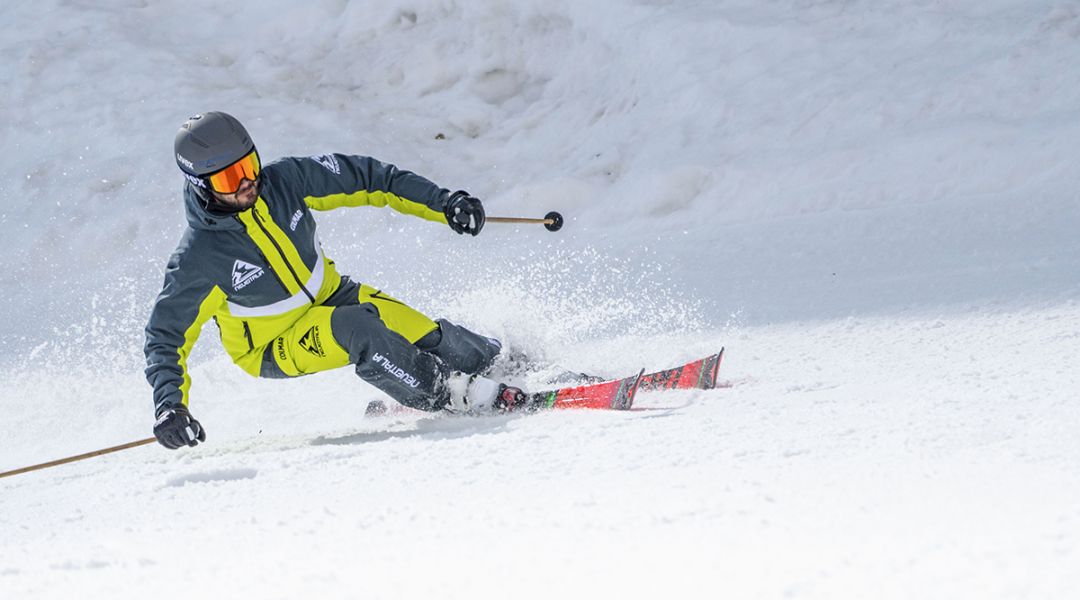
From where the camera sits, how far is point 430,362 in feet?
15.5

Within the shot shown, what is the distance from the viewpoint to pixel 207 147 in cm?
429

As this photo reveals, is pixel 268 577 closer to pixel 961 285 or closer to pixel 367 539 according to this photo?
pixel 367 539

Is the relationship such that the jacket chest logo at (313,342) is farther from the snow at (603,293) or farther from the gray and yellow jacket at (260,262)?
the snow at (603,293)

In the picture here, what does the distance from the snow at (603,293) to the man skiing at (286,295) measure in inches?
9.0

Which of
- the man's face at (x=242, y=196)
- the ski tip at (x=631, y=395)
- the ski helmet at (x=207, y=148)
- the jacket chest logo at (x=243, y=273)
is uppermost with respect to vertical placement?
the ski helmet at (x=207, y=148)

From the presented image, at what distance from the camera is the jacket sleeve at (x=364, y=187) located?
15.8ft

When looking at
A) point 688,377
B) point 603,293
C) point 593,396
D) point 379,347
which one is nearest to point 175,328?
point 379,347

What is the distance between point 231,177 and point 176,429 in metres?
0.93

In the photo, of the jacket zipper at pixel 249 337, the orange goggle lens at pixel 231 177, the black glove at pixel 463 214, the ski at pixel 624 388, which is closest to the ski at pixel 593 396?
the ski at pixel 624 388

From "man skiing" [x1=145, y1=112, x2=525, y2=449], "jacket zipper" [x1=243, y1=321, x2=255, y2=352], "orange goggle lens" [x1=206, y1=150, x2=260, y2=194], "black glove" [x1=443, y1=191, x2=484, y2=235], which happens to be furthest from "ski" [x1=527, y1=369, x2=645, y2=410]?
"orange goggle lens" [x1=206, y1=150, x2=260, y2=194]

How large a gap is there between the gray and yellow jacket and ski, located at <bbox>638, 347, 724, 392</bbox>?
3.62 feet

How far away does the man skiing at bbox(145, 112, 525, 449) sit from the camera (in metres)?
4.34

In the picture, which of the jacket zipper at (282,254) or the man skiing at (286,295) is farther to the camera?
the jacket zipper at (282,254)

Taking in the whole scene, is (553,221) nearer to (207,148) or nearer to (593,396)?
(593,396)
